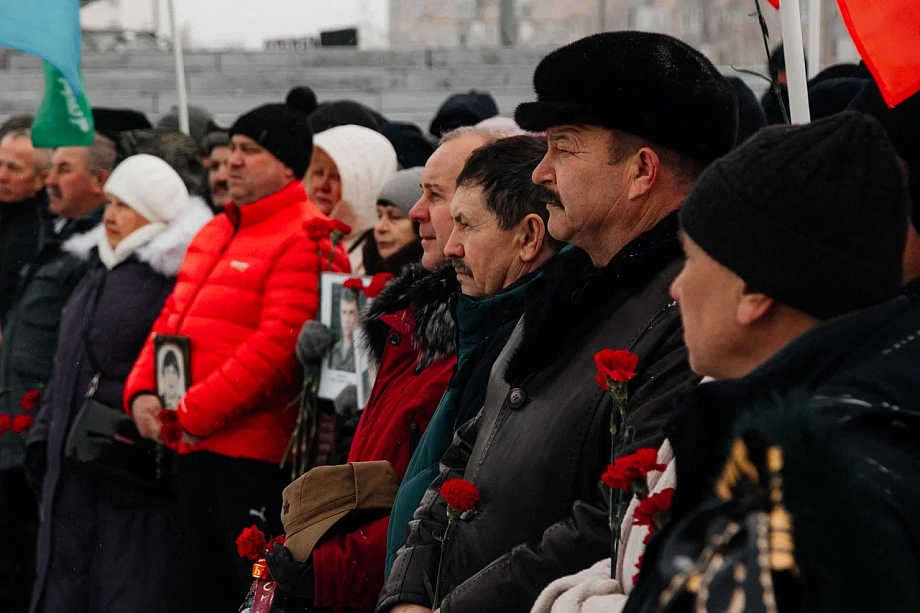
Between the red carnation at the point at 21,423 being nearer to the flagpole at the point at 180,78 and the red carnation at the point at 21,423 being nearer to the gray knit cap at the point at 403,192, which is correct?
the flagpole at the point at 180,78

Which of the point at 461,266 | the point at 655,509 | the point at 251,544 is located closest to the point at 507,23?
the point at 461,266

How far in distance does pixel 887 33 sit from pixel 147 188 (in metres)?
3.72

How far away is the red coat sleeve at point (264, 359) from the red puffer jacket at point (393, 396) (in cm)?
121

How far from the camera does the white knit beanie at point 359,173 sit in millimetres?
5812


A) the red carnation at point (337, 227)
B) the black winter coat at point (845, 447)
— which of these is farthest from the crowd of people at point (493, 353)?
the red carnation at point (337, 227)

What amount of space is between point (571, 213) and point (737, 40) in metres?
16.7

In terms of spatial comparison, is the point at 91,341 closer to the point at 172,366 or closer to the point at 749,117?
the point at 172,366

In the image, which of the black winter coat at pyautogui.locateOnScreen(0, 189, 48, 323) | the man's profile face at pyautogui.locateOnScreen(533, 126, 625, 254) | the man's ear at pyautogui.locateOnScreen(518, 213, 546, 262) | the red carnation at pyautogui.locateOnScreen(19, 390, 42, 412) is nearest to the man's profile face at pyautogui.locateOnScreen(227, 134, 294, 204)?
the red carnation at pyautogui.locateOnScreen(19, 390, 42, 412)

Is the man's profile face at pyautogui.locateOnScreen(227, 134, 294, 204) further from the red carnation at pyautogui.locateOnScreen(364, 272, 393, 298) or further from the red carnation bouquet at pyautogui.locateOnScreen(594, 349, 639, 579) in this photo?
the red carnation bouquet at pyautogui.locateOnScreen(594, 349, 639, 579)

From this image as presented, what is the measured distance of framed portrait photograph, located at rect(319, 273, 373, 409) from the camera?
484 cm

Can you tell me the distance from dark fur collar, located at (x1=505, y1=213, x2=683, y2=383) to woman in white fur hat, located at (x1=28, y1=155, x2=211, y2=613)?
312cm

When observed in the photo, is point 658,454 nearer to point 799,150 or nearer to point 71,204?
point 799,150

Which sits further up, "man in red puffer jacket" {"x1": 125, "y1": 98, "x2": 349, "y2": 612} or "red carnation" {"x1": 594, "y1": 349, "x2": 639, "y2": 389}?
"red carnation" {"x1": 594, "y1": 349, "x2": 639, "y2": 389}

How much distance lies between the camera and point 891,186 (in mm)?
1730
